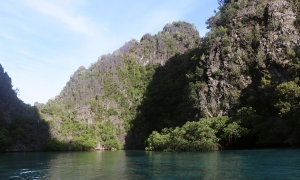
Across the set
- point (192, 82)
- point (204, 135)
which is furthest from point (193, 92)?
point (204, 135)

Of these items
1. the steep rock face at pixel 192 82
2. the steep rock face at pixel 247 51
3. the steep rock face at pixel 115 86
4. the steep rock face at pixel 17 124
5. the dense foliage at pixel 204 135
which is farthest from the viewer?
the steep rock face at pixel 115 86

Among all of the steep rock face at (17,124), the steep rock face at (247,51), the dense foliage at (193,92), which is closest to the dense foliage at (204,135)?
the dense foliage at (193,92)

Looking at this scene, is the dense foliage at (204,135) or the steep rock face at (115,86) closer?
the dense foliage at (204,135)

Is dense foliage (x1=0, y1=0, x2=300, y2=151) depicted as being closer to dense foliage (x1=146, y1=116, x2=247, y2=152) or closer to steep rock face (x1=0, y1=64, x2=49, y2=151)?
dense foliage (x1=146, y1=116, x2=247, y2=152)

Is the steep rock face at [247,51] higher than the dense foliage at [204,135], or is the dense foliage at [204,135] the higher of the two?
the steep rock face at [247,51]

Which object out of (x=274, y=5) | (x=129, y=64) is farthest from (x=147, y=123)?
(x=274, y=5)

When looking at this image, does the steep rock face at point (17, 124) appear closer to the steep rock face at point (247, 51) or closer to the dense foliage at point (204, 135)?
the dense foliage at point (204, 135)

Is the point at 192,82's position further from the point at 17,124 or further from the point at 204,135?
the point at 17,124

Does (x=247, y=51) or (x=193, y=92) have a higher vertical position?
(x=247, y=51)

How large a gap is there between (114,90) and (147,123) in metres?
19.8

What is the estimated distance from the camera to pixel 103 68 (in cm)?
11288

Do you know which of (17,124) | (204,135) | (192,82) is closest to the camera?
(204,135)

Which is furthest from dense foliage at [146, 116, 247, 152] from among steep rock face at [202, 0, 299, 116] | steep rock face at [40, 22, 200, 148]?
steep rock face at [40, 22, 200, 148]

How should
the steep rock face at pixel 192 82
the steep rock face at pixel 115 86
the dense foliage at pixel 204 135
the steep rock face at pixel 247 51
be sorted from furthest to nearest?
the steep rock face at pixel 115 86, the steep rock face at pixel 247 51, the steep rock face at pixel 192 82, the dense foliage at pixel 204 135
